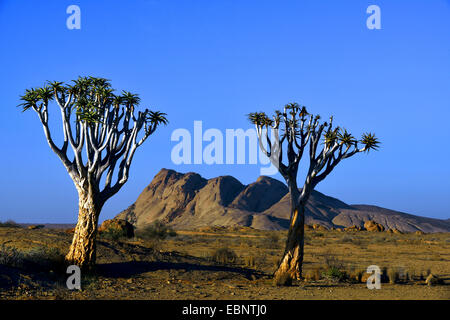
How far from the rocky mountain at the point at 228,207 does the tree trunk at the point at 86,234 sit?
6402 cm

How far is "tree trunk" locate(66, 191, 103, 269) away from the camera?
14680 mm

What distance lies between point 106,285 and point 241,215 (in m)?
68.0

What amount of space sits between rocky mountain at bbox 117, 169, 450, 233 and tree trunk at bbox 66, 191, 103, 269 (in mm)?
64018

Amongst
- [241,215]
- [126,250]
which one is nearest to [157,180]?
[241,215]

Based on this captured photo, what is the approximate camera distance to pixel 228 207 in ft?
290

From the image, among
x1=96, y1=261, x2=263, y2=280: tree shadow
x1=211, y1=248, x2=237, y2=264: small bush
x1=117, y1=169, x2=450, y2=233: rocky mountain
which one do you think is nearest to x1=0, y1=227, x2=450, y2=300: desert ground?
x1=96, y1=261, x2=263, y2=280: tree shadow

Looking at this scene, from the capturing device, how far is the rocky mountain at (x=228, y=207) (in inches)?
3354

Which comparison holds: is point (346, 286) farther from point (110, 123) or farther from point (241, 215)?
point (241, 215)

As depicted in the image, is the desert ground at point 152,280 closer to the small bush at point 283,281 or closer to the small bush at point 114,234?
the small bush at point 283,281

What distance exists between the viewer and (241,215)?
8044cm

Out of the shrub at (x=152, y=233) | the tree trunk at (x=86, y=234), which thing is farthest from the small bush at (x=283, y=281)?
the shrub at (x=152, y=233)

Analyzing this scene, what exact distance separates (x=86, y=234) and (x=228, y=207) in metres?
74.2

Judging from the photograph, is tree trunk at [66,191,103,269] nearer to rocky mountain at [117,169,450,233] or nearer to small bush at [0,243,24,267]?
small bush at [0,243,24,267]

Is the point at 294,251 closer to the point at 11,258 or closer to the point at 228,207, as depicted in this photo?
the point at 11,258
